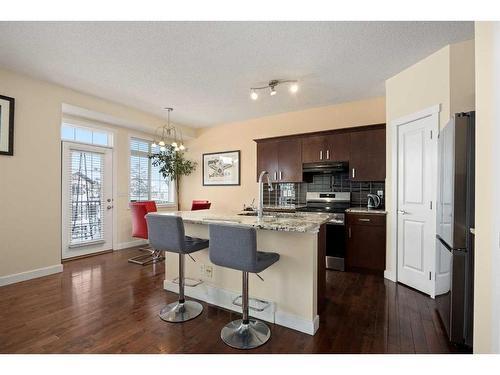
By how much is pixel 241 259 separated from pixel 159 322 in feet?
3.48

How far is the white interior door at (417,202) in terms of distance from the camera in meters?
2.79

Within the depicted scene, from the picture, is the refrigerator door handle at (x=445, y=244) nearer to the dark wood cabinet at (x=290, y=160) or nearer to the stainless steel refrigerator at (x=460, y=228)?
the stainless steel refrigerator at (x=460, y=228)

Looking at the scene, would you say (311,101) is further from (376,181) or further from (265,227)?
(265,227)

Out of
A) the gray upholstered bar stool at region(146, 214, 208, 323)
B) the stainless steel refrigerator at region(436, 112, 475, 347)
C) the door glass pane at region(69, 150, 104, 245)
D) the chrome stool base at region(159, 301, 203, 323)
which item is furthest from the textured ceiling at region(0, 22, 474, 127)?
the chrome stool base at region(159, 301, 203, 323)

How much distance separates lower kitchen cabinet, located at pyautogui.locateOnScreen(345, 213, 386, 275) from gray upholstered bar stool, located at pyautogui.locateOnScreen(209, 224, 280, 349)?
1922 mm

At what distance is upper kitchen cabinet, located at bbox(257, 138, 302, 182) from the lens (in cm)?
448

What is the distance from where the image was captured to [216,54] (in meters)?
2.72

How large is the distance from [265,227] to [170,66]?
2.27 m

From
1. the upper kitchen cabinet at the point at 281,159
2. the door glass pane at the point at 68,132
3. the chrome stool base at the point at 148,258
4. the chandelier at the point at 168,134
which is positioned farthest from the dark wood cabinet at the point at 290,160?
the door glass pane at the point at 68,132

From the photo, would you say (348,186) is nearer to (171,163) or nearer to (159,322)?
(159,322)

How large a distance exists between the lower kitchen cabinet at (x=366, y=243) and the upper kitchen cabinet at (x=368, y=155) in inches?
25.7

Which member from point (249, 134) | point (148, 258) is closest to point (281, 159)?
point (249, 134)

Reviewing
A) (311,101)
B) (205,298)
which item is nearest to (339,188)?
(311,101)

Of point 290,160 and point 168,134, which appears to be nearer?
point 290,160
